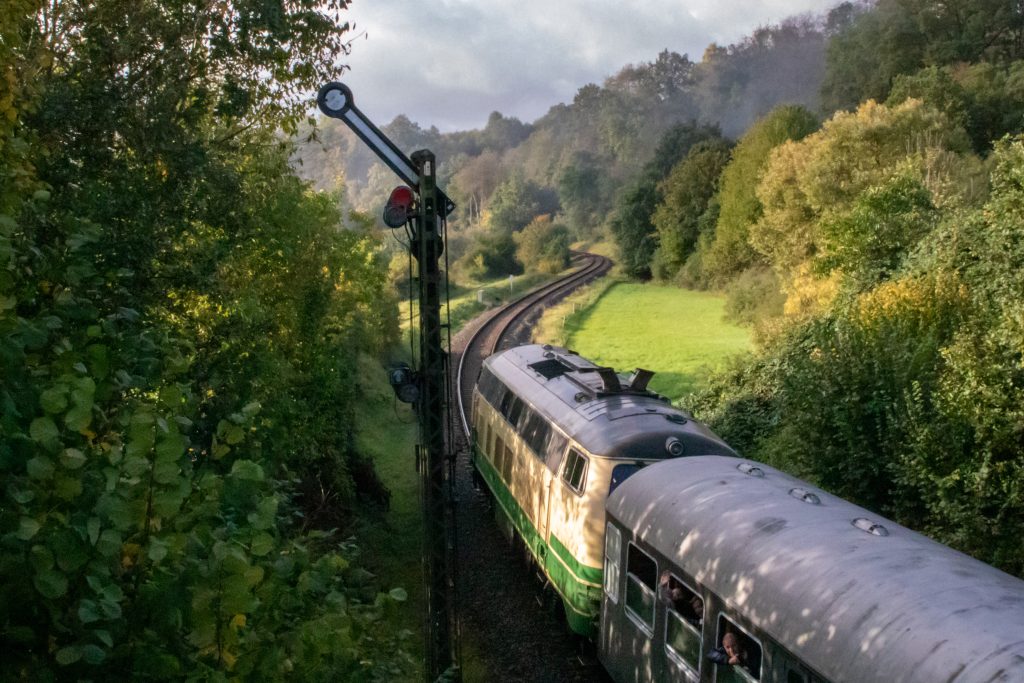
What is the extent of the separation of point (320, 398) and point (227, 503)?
12827mm

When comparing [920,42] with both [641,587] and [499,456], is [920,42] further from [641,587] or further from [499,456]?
[641,587]

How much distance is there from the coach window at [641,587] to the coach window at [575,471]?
5.54 feet

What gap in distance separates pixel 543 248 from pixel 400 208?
51837mm

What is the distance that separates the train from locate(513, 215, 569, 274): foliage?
151 ft

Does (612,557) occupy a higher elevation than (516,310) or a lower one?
lower

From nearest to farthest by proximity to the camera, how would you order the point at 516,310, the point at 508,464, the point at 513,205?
the point at 508,464 → the point at 516,310 → the point at 513,205

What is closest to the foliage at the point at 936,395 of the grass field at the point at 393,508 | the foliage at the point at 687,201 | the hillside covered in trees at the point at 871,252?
the hillside covered in trees at the point at 871,252

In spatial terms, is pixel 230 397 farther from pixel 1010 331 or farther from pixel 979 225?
pixel 979 225

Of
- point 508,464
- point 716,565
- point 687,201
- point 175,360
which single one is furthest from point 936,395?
point 687,201

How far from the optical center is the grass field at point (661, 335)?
99.6ft

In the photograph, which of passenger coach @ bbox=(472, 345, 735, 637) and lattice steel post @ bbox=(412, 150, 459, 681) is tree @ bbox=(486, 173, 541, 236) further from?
lattice steel post @ bbox=(412, 150, 459, 681)

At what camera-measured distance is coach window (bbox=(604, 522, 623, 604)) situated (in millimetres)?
9844

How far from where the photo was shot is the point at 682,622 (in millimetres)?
8078

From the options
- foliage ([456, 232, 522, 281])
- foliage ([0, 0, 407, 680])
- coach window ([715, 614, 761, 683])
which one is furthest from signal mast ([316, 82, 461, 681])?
foliage ([456, 232, 522, 281])
